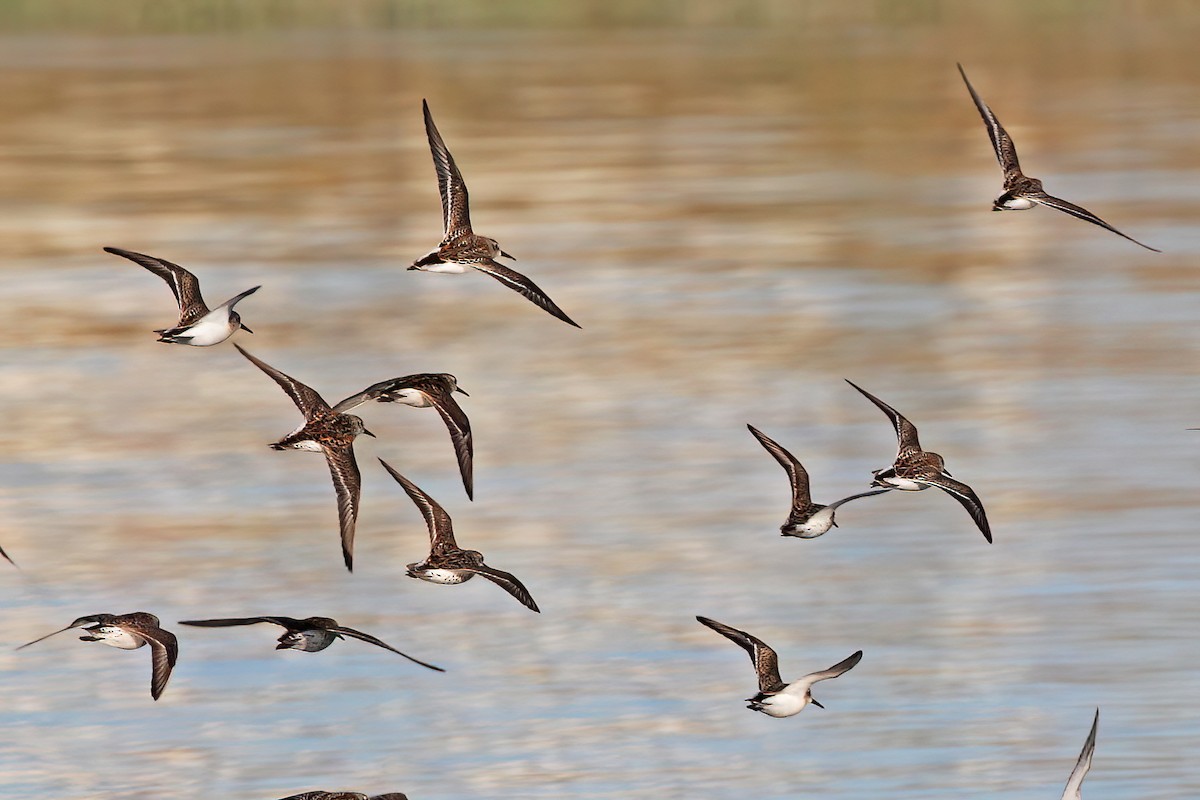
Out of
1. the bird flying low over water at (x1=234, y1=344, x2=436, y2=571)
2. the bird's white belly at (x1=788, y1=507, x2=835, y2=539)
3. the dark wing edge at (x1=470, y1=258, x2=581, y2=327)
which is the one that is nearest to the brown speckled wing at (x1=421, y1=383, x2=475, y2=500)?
the bird flying low over water at (x1=234, y1=344, x2=436, y2=571)

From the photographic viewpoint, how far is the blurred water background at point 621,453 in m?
11.2

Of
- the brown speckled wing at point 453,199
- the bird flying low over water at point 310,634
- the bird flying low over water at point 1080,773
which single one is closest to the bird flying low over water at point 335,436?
the bird flying low over water at point 310,634

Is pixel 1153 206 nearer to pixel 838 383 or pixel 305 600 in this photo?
pixel 838 383

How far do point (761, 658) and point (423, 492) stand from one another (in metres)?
2.14

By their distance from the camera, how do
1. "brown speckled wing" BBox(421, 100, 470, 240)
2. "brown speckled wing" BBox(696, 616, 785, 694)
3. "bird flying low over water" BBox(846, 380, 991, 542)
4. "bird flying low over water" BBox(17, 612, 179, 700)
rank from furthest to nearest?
"brown speckled wing" BBox(421, 100, 470, 240), "bird flying low over water" BBox(846, 380, 991, 542), "bird flying low over water" BBox(17, 612, 179, 700), "brown speckled wing" BBox(696, 616, 785, 694)

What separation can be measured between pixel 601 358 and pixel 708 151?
40.0 feet

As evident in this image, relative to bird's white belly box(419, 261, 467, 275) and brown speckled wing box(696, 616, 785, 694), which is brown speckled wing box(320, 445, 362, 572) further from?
brown speckled wing box(696, 616, 785, 694)

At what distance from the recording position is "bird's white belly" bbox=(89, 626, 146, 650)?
453 inches

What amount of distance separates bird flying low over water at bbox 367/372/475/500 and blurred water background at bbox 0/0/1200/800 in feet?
2.88

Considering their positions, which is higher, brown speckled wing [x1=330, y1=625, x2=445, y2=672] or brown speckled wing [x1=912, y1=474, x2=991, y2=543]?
brown speckled wing [x1=912, y1=474, x2=991, y2=543]

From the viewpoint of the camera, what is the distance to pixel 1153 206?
2500 centimetres

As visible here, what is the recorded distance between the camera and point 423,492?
1238 cm

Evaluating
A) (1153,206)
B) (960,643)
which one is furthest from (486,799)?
(1153,206)

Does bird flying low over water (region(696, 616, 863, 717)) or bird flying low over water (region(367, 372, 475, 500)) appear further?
bird flying low over water (region(367, 372, 475, 500))
